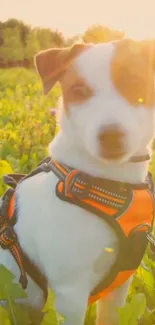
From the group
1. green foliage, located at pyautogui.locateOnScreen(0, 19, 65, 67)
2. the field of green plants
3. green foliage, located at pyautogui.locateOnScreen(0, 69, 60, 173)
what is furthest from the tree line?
green foliage, located at pyautogui.locateOnScreen(0, 69, 60, 173)

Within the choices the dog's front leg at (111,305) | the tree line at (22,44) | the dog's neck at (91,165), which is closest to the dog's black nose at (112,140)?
the dog's neck at (91,165)

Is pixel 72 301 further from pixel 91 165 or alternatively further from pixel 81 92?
pixel 81 92

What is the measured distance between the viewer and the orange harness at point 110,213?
249cm

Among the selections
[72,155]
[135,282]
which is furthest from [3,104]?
[72,155]

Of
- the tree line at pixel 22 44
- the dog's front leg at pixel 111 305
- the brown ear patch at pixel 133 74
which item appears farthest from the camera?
the tree line at pixel 22 44

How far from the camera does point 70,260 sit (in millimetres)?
2506

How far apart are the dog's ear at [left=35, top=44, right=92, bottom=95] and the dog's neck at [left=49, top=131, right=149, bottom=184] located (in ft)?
0.85

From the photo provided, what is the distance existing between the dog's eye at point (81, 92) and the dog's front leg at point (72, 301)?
2.81 feet

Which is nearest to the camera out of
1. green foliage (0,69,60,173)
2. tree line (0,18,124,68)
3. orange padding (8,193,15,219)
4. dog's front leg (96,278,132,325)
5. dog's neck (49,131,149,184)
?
dog's neck (49,131,149,184)

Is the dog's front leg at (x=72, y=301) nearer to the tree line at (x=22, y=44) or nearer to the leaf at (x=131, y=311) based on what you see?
the leaf at (x=131, y=311)

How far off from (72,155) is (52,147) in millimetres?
159

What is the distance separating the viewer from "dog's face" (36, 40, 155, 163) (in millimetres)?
2359

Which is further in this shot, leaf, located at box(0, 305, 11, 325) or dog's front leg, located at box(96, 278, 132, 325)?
dog's front leg, located at box(96, 278, 132, 325)

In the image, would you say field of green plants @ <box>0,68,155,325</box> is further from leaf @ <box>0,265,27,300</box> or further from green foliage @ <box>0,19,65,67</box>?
green foliage @ <box>0,19,65,67</box>
